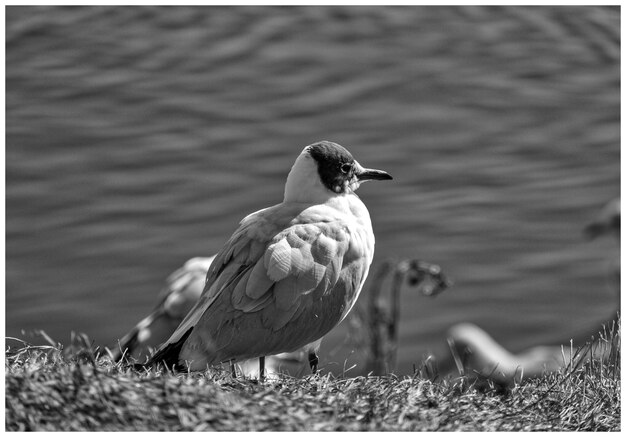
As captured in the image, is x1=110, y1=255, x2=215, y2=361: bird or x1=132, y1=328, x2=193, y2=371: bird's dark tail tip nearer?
x1=132, y1=328, x2=193, y2=371: bird's dark tail tip

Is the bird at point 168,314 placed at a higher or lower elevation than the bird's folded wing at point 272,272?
lower

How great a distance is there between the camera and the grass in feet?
16.1

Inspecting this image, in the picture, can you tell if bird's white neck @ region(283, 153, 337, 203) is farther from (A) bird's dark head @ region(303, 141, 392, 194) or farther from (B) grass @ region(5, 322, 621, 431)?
(B) grass @ region(5, 322, 621, 431)

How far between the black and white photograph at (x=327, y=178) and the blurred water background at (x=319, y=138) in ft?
0.09

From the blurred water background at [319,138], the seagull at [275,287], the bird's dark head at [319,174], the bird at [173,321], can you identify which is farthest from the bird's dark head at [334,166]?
the blurred water background at [319,138]

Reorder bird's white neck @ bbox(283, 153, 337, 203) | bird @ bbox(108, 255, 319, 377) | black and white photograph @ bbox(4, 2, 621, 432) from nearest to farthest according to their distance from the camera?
bird's white neck @ bbox(283, 153, 337, 203), black and white photograph @ bbox(4, 2, 621, 432), bird @ bbox(108, 255, 319, 377)

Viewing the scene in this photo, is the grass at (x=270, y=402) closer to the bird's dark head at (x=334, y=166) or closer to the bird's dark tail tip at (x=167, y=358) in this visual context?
the bird's dark tail tip at (x=167, y=358)

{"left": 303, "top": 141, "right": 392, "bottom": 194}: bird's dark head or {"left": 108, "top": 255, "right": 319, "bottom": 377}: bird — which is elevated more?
{"left": 303, "top": 141, "right": 392, "bottom": 194}: bird's dark head

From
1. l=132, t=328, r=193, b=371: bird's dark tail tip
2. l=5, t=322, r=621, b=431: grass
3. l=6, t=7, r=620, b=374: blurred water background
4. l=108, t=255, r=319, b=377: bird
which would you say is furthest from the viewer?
l=6, t=7, r=620, b=374: blurred water background

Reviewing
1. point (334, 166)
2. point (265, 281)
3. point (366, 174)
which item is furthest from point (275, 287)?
point (366, 174)

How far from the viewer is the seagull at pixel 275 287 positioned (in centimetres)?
634

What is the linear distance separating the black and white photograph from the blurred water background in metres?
0.03

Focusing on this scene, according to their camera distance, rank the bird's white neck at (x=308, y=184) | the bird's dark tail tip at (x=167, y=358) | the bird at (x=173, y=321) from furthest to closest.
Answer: the bird at (x=173, y=321) → the bird's white neck at (x=308, y=184) → the bird's dark tail tip at (x=167, y=358)

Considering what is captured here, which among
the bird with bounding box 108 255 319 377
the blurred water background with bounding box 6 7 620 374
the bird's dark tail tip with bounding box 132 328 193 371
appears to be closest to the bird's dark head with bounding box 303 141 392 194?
the bird's dark tail tip with bounding box 132 328 193 371
